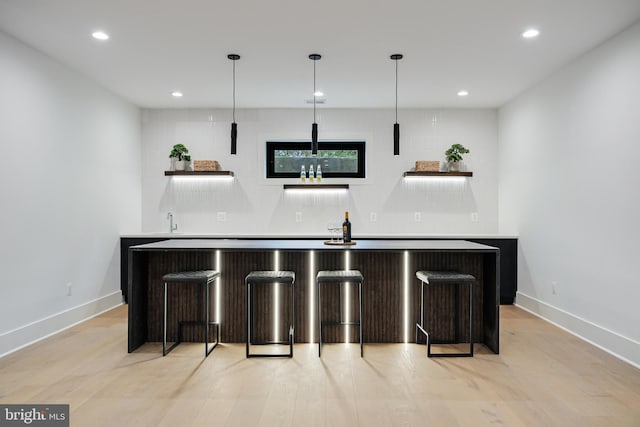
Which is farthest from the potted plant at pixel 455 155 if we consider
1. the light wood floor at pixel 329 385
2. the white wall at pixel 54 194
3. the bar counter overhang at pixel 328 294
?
the white wall at pixel 54 194

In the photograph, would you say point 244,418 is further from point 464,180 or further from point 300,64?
point 464,180

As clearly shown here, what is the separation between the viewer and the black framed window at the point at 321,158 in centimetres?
564

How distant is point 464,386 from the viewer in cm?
265

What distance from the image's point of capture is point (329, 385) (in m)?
2.66

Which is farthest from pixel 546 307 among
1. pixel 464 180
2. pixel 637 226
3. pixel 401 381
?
pixel 401 381

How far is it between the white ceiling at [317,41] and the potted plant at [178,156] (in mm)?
830

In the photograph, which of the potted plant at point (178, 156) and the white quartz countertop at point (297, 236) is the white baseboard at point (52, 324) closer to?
the white quartz countertop at point (297, 236)

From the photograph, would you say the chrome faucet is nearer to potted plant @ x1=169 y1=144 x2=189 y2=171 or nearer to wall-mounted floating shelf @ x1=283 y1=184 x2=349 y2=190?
potted plant @ x1=169 y1=144 x2=189 y2=171

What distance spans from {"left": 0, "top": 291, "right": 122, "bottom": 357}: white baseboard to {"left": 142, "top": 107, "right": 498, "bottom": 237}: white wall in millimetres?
1341

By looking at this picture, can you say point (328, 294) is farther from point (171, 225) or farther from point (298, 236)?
point (171, 225)

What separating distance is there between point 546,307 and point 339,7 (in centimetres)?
374

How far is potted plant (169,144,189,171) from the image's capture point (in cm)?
541

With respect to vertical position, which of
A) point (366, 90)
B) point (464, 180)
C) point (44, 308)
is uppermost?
point (366, 90)

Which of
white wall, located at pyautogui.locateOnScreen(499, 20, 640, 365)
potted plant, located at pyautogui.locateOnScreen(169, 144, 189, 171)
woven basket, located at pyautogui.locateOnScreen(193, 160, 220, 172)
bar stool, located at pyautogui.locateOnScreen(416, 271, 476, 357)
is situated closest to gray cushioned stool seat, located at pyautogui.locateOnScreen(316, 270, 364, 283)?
bar stool, located at pyautogui.locateOnScreen(416, 271, 476, 357)
